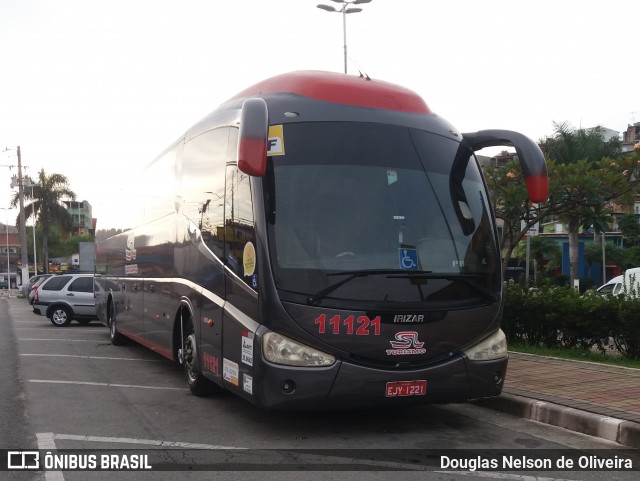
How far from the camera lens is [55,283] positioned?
22891mm

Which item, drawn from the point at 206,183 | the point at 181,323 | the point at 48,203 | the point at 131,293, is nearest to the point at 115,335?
the point at 131,293

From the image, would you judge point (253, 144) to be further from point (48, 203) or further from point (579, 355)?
point (48, 203)

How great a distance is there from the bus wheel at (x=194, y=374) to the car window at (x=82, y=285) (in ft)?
48.9

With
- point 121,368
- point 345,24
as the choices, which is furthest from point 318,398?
point 345,24

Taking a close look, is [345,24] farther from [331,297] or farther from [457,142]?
[331,297]

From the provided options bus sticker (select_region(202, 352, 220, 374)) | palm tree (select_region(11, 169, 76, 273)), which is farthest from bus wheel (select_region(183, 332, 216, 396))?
palm tree (select_region(11, 169, 76, 273))

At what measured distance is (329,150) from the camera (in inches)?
267

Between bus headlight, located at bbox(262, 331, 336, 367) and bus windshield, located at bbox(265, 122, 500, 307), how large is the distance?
1.25 feet

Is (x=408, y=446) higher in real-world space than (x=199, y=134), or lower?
lower

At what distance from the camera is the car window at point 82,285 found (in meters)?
22.5

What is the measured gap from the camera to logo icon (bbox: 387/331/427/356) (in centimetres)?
638

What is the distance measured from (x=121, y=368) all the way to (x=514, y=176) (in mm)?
9484

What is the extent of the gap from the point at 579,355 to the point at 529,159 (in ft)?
15.5

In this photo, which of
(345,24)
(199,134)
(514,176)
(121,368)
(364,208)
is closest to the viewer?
(364,208)
